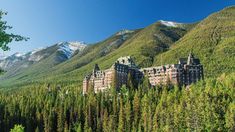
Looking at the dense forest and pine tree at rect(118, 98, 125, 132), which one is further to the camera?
pine tree at rect(118, 98, 125, 132)


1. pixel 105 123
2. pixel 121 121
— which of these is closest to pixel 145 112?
pixel 121 121

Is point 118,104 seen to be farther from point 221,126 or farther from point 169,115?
point 221,126

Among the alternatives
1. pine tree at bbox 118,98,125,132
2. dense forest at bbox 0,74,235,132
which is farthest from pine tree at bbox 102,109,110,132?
pine tree at bbox 118,98,125,132

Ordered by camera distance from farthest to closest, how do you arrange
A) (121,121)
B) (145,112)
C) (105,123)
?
(105,123), (121,121), (145,112)

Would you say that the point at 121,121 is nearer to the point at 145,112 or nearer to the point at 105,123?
the point at 105,123

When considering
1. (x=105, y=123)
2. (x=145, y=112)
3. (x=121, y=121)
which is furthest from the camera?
(x=105, y=123)

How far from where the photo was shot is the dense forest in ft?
472

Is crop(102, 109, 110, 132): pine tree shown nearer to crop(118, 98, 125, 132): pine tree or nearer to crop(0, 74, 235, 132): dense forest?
crop(0, 74, 235, 132): dense forest

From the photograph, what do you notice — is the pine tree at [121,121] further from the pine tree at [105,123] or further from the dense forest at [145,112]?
the pine tree at [105,123]

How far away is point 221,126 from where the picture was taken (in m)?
140

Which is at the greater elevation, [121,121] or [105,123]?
[121,121]

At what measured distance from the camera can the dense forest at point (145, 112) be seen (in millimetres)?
144000

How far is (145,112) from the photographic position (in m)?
165

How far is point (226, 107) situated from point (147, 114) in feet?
103
